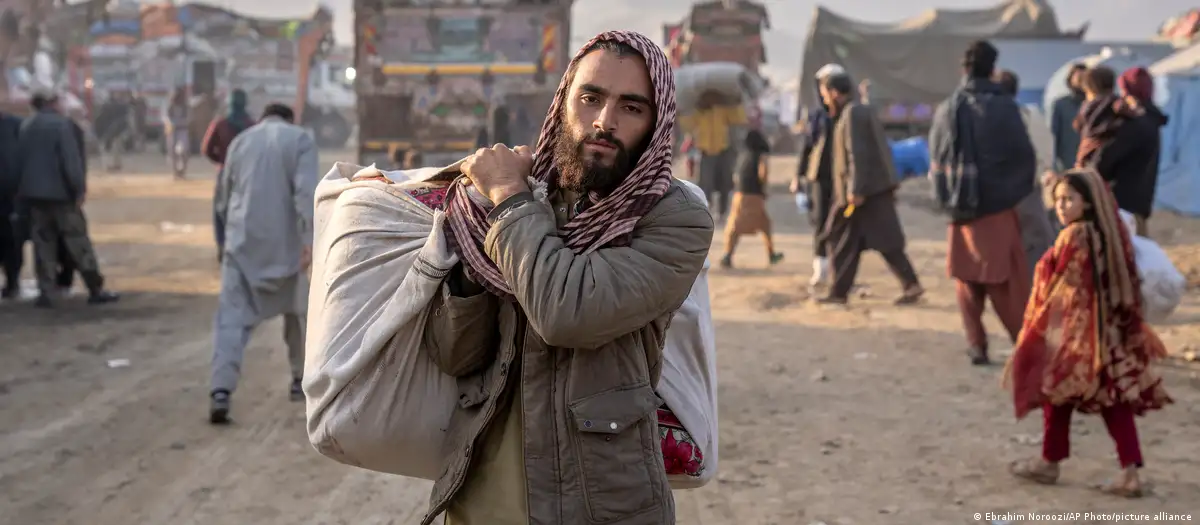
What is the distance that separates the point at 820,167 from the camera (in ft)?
29.8

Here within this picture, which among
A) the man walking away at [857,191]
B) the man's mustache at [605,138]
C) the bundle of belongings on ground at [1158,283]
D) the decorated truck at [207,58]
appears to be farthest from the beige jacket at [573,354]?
the decorated truck at [207,58]

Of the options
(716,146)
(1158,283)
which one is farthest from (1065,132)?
(716,146)

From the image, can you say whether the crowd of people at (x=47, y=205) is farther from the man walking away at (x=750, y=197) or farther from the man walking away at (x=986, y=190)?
the man walking away at (x=986, y=190)

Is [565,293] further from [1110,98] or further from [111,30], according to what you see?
[111,30]

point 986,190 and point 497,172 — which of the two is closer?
point 497,172

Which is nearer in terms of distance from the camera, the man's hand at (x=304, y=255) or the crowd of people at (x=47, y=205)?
the man's hand at (x=304, y=255)

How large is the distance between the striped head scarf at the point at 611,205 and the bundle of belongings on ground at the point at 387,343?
0.04m

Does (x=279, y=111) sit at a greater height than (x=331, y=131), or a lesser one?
greater

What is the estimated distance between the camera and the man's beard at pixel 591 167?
197 cm

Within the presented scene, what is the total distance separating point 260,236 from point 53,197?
4273 millimetres

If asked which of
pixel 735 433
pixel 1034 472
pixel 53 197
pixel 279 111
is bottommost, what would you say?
pixel 735 433

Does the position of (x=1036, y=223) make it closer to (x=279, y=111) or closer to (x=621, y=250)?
(x=279, y=111)

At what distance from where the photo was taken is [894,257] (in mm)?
8734

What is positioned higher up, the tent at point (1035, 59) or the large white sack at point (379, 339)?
the tent at point (1035, 59)
